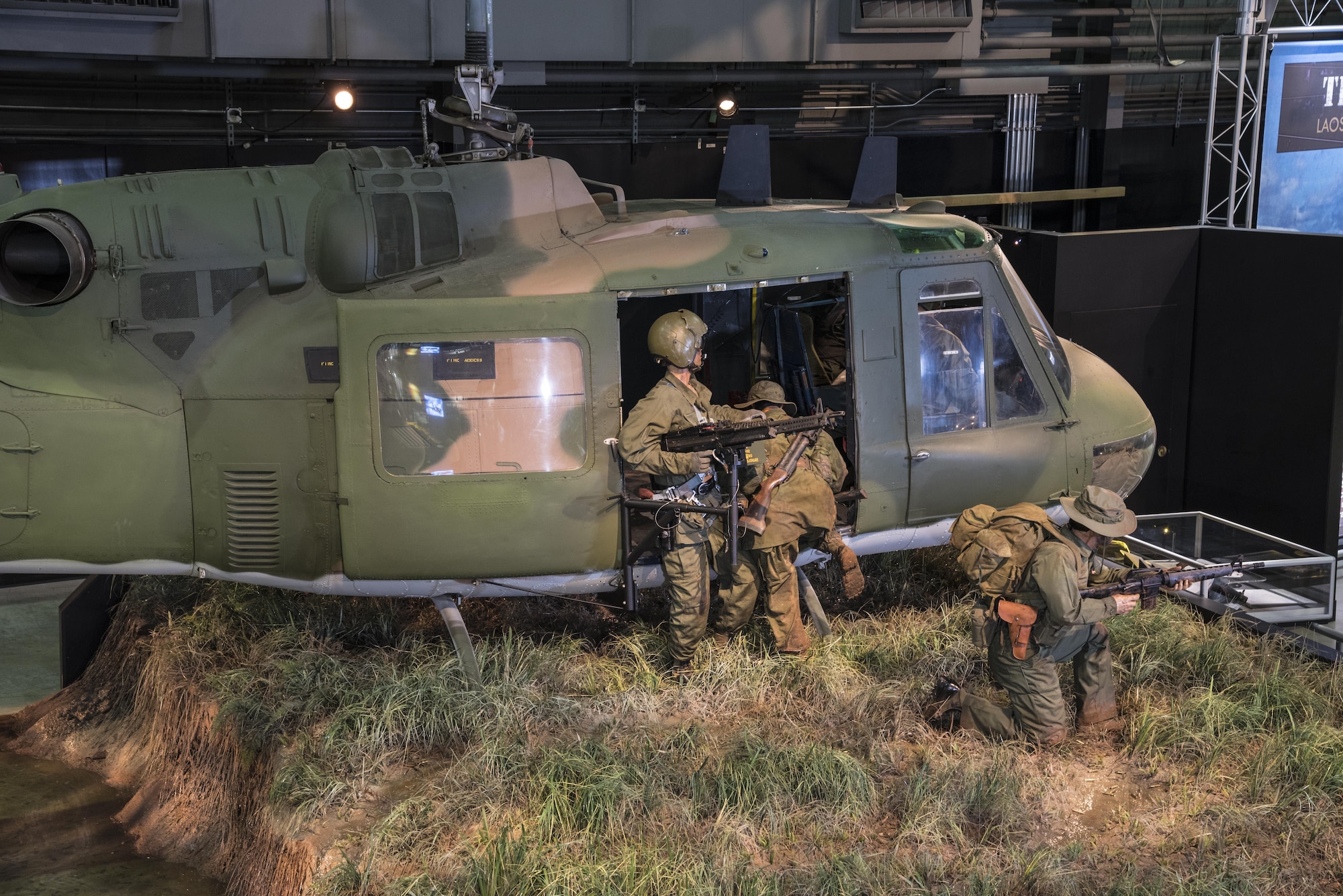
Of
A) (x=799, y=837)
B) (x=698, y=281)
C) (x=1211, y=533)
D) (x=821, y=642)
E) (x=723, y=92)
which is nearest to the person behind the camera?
(x=799, y=837)

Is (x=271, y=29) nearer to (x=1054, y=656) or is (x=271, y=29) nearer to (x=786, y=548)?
(x=786, y=548)

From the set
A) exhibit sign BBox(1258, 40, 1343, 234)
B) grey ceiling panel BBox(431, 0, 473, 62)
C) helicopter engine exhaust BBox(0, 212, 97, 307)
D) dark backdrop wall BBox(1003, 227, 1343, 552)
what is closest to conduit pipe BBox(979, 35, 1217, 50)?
exhibit sign BBox(1258, 40, 1343, 234)

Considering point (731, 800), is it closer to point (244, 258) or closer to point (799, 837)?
point (799, 837)

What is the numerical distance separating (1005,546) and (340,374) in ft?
Answer: 10.8

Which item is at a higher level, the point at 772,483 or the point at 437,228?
the point at 437,228

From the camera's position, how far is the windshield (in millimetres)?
7023

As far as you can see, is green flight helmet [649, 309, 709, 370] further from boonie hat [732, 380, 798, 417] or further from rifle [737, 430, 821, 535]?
boonie hat [732, 380, 798, 417]

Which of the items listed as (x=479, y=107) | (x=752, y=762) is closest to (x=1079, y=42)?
(x=479, y=107)

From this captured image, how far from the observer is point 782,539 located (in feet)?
21.1

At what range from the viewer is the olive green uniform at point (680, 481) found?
604cm

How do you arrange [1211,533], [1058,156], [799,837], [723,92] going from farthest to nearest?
1. [1058,156]
2. [723,92]
3. [1211,533]
4. [799,837]

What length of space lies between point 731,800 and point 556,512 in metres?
1.70

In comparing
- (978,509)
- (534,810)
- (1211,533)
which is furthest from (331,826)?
(1211,533)

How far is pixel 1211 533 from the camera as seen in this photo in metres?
7.93
